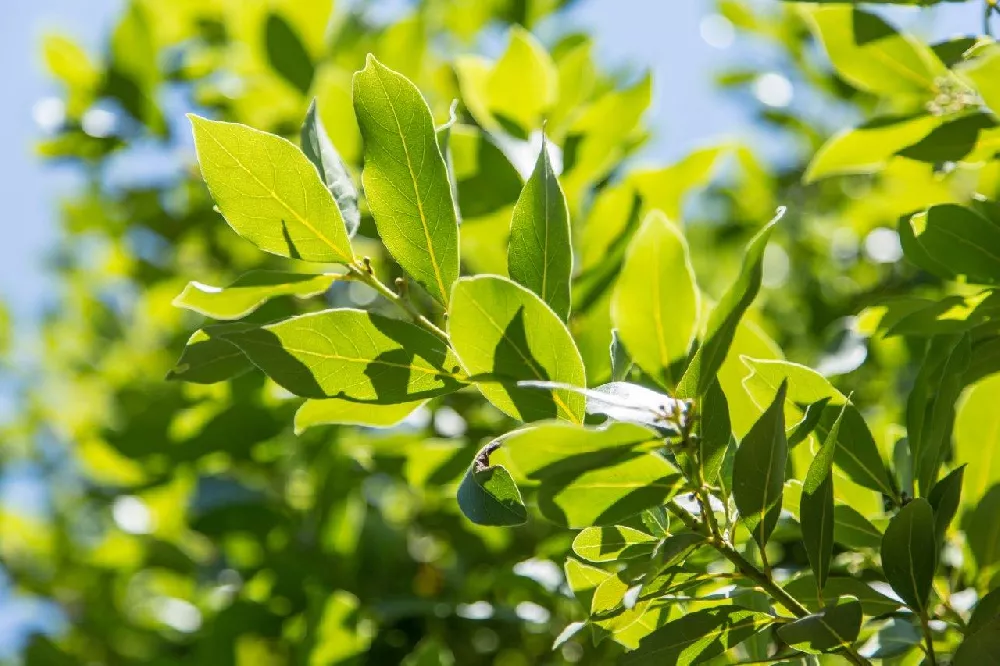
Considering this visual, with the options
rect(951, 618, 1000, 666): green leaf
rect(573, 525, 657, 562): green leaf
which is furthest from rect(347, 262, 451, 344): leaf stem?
rect(951, 618, 1000, 666): green leaf

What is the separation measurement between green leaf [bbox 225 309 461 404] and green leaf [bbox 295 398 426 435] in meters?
0.07

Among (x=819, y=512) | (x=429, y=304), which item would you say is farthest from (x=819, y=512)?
(x=429, y=304)

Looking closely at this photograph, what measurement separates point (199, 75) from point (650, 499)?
5.78 feet

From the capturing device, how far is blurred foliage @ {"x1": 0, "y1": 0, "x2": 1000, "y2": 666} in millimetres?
1175

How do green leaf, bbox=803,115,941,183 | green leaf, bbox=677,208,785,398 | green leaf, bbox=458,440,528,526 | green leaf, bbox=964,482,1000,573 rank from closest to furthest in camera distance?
green leaf, bbox=677,208,785,398 → green leaf, bbox=458,440,528,526 → green leaf, bbox=964,482,1000,573 → green leaf, bbox=803,115,941,183

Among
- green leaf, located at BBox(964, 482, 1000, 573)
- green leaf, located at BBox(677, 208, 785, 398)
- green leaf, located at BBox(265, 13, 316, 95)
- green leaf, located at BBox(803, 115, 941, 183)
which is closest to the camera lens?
green leaf, located at BBox(677, 208, 785, 398)

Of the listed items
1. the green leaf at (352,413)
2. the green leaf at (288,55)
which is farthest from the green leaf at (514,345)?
the green leaf at (288,55)

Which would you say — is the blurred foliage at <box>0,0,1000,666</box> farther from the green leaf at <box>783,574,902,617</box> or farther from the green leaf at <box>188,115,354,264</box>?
the green leaf at <box>188,115,354,264</box>

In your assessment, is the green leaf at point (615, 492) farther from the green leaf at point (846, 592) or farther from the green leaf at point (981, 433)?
the green leaf at point (981, 433)

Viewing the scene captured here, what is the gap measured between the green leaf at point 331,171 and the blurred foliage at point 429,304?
101mm

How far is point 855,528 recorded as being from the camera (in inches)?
41.1

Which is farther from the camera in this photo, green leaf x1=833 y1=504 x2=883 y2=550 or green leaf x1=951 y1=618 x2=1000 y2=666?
green leaf x1=833 y1=504 x2=883 y2=550

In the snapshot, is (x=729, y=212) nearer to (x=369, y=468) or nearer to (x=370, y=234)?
(x=369, y=468)

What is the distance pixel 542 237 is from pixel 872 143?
61 cm
